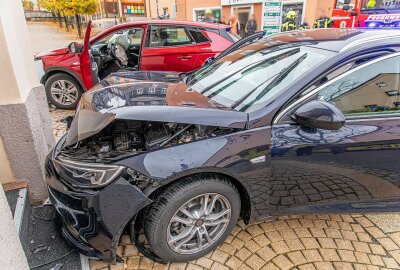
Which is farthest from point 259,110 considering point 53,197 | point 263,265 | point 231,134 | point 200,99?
point 53,197

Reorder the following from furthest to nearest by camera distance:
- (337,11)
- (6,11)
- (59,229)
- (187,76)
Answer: (337,11), (187,76), (6,11), (59,229)

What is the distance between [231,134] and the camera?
2086mm

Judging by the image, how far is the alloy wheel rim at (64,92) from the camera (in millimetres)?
5543

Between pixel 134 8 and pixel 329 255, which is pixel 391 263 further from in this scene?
pixel 134 8

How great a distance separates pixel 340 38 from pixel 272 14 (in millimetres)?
6503

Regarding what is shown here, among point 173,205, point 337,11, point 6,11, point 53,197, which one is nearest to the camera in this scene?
point 173,205

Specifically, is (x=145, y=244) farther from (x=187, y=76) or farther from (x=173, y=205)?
(x=187, y=76)

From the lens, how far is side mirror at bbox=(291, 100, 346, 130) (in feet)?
6.54

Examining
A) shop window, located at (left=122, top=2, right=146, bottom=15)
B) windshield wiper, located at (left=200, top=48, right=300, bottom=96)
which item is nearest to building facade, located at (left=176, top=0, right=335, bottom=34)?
windshield wiper, located at (left=200, top=48, right=300, bottom=96)

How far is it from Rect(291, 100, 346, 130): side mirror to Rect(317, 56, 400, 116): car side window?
0.19m

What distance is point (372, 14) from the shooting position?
8180 millimetres

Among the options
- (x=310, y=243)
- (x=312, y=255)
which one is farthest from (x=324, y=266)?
(x=310, y=243)

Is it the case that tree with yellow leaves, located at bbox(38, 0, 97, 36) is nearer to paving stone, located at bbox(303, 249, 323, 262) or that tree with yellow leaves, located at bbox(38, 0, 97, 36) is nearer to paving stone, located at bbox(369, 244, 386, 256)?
paving stone, located at bbox(303, 249, 323, 262)

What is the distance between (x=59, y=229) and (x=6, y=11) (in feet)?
6.35
